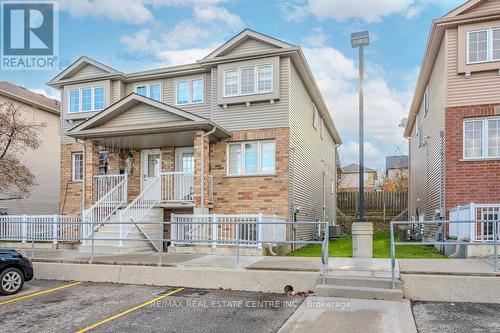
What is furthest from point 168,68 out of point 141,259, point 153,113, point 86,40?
point 141,259

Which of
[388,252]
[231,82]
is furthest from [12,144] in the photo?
[388,252]

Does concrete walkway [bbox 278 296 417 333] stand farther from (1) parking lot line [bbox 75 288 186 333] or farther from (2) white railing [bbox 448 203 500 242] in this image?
(2) white railing [bbox 448 203 500 242]

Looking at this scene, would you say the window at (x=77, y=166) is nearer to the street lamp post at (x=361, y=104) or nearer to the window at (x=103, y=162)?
the window at (x=103, y=162)

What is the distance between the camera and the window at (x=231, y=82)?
15055mm

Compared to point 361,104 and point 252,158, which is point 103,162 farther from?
point 361,104

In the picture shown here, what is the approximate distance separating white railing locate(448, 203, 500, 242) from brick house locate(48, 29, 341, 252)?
17.7ft

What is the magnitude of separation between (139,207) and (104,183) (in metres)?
2.69

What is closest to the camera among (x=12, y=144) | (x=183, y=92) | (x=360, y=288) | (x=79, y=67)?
(x=360, y=288)

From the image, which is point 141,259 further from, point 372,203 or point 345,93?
point 372,203

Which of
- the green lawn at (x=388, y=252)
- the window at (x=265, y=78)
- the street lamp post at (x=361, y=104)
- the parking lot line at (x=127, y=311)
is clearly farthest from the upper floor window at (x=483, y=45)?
the parking lot line at (x=127, y=311)

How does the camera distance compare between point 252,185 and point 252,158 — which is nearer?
point 252,185

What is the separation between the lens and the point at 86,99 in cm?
1778

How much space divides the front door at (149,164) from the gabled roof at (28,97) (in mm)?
9002

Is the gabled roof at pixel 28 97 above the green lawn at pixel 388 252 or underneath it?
above
